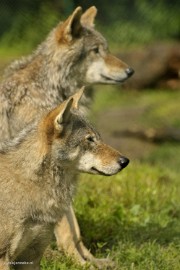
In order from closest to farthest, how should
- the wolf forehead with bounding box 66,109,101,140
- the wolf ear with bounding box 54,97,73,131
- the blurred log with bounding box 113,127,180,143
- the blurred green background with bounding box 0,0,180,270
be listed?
the wolf ear with bounding box 54,97,73,131 < the wolf forehead with bounding box 66,109,101,140 < the blurred green background with bounding box 0,0,180,270 < the blurred log with bounding box 113,127,180,143

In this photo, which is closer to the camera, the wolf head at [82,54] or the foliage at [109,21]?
the wolf head at [82,54]

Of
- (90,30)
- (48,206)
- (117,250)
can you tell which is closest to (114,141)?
(90,30)

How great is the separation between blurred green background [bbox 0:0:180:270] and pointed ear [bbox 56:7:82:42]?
100cm

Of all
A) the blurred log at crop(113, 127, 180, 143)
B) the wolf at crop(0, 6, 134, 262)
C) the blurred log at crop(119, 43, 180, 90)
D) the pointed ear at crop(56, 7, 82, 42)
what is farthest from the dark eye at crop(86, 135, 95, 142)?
the blurred log at crop(119, 43, 180, 90)

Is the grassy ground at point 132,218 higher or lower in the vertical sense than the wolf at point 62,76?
lower

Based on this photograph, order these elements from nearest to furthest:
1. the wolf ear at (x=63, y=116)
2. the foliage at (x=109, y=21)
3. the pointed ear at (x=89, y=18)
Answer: the wolf ear at (x=63, y=116) < the pointed ear at (x=89, y=18) < the foliage at (x=109, y=21)

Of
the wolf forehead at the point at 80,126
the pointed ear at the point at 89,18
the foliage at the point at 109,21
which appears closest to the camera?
the wolf forehead at the point at 80,126

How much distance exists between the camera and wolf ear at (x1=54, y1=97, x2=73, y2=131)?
16.5ft

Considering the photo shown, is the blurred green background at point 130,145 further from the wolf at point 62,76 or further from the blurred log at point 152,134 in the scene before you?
the wolf at point 62,76

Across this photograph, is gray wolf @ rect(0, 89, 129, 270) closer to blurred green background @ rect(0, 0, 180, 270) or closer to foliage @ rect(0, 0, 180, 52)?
blurred green background @ rect(0, 0, 180, 270)

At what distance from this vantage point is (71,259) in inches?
235

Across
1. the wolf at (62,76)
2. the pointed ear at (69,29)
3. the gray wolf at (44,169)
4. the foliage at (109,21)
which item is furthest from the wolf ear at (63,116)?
the foliage at (109,21)

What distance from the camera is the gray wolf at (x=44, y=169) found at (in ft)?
16.6

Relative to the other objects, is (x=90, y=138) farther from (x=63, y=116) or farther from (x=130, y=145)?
(x=130, y=145)
